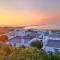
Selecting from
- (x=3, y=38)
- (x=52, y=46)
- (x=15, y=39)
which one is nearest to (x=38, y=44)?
(x=52, y=46)

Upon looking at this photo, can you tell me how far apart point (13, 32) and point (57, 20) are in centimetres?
49

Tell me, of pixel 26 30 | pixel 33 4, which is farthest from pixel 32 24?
pixel 33 4

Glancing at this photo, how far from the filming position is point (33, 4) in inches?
62.0

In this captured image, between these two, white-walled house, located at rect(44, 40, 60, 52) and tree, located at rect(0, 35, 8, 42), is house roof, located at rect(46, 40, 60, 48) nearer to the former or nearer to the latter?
white-walled house, located at rect(44, 40, 60, 52)

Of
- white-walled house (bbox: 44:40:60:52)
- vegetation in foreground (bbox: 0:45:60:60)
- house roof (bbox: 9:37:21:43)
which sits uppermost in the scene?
house roof (bbox: 9:37:21:43)

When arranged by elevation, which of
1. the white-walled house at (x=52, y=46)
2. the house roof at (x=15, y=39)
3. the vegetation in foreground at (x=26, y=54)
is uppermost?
the house roof at (x=15, y=39)

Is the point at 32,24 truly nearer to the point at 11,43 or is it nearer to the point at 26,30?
the point at 26,30

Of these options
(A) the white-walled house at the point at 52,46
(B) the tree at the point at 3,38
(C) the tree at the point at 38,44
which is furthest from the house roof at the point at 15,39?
(A) the white-walled house at the point at 52,46

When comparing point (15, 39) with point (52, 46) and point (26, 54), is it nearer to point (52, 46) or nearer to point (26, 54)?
point (26, 54)

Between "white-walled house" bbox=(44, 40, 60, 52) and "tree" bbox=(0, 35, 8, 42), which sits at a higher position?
"tree" bbox=(0, 35, 8, 42)

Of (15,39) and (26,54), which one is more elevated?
(15,39)

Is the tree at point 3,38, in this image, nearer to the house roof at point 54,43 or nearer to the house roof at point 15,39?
the house roof at point 15,39

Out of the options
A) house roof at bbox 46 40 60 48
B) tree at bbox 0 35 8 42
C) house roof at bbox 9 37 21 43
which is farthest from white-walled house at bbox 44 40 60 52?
tree at bbox 0 35 8 42

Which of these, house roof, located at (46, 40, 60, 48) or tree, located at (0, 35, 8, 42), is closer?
house roof, located at (46, 40, 60, 48)
